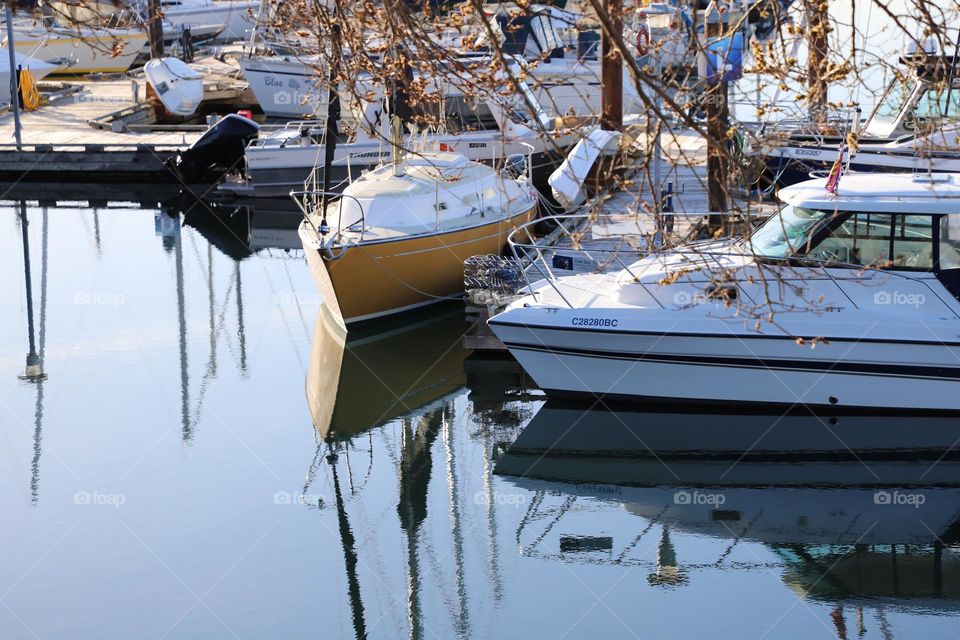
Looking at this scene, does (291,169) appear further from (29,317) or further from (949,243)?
(949,243)

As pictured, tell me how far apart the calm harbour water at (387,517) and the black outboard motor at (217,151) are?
10823mm

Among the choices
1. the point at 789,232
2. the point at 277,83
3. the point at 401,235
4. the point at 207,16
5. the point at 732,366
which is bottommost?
the point at 732,366

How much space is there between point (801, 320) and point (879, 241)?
109cm

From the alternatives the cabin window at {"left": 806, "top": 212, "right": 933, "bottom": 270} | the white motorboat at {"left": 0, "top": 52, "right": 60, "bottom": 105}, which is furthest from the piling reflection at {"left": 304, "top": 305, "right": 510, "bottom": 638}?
the white motorboat at {"left": 0, "top": 52, "right": 60, "bottom": 105}

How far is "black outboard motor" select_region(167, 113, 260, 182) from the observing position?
2745 cm

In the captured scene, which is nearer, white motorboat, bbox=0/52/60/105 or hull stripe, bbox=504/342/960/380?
hull stripe, bbox=504/342/960/380

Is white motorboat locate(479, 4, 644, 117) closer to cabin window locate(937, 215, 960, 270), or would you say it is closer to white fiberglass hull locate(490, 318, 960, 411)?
white fiberglass hull locate(490, 318, 960, 411)

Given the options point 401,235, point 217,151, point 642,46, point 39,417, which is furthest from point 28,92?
point 642,46

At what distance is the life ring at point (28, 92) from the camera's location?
1292 inches

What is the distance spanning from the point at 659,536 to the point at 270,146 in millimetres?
16609

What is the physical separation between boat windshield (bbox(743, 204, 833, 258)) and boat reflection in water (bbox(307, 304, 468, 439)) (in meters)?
4.10

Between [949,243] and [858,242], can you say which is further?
[858,242]

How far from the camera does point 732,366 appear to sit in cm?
1328

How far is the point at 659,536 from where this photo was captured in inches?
450
